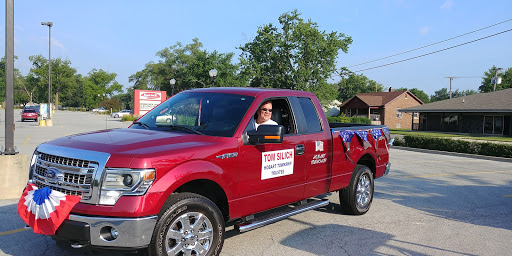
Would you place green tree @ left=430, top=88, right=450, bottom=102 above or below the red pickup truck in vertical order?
above

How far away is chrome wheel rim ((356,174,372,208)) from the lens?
6422mm

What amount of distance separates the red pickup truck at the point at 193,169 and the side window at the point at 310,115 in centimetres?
2

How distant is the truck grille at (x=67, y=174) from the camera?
3459mm

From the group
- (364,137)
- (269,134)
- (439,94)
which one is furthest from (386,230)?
(439,94)

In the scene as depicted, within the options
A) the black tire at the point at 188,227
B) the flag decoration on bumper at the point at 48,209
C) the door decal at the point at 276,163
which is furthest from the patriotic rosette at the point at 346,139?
the flag decoration on bumper at the point at 48,209

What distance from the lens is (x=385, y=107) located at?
51.8 meters

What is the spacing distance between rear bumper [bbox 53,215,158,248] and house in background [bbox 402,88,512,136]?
125 ft

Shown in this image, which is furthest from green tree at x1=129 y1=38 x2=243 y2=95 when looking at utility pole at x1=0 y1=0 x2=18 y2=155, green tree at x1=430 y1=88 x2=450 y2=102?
green tree at x1=430 y1=88 x2=450 y2=102

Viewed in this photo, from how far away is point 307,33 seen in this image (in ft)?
157

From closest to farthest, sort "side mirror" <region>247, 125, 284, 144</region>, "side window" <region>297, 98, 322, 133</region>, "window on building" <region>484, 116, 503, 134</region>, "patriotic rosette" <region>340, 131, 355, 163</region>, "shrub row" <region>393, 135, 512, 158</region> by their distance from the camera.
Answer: "side mirror" <region>247, 125, 284, 144</region> → "side window" <region>297, 98, 322, 133</region> → "patriotic rosette" <region>340, 131, 355, 163</region> → "shrub row" <region>393, 135, 512, 158</region> → "window on building" <region>484, 116, 503, 134</region>

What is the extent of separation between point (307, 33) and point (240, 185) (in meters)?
45.6

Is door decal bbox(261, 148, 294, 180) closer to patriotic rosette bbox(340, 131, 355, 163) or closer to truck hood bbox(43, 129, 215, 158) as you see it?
truck hood bbox(43, 129, 215, 158)

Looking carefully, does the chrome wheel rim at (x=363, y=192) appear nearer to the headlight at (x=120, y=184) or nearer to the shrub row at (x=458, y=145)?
the headlight at (x=120, y=184)

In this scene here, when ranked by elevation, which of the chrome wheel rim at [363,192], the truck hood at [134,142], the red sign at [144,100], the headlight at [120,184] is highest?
the red sign at [144,100]
